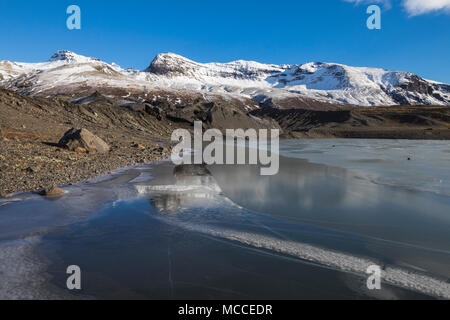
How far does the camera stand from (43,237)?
499 centimetres

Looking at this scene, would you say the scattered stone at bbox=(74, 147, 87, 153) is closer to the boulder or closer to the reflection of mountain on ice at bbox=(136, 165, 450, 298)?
the boulder

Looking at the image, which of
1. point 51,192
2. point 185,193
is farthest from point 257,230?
point 51,192

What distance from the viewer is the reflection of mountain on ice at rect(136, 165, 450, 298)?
Result: 150 inches

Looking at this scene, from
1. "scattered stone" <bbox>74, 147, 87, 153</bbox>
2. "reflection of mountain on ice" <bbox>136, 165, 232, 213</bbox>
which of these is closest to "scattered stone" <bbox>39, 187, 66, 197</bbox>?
"reflection of mountain on ice" <bbox>136, 165, 232, 213</bbox>

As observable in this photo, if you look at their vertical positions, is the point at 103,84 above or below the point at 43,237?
above

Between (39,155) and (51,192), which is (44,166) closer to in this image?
(39,155)

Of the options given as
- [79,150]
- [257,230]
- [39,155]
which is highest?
[79,150]

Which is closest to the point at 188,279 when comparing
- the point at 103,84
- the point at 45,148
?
the point at 45,148

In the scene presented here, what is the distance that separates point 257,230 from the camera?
18.1ft

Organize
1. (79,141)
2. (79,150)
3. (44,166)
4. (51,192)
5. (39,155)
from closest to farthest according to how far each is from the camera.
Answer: (51,192) < (44,166) < (39,155) < (79,150) < (79,141)

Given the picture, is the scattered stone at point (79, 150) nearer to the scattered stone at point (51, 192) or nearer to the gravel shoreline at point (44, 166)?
the gravel shoreline at point (44, 166)

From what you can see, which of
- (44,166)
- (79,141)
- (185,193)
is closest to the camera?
(185,193)
